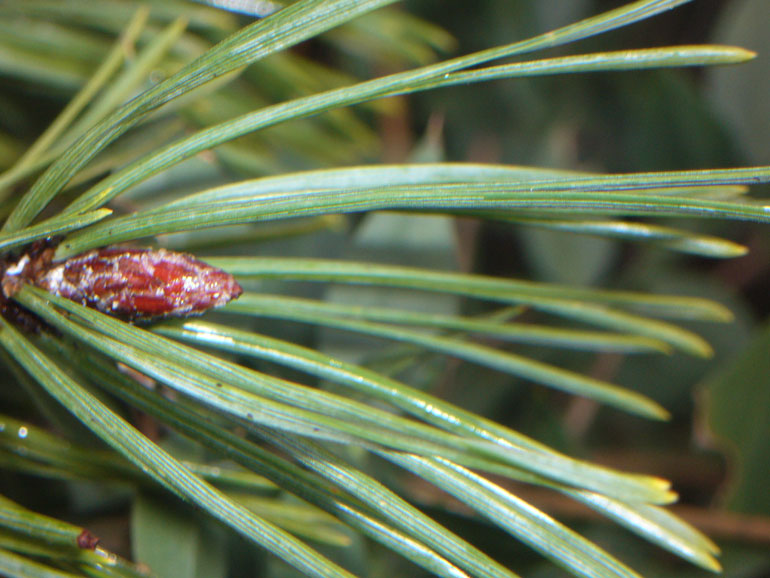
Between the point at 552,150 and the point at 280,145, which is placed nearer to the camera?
the point at 280,145

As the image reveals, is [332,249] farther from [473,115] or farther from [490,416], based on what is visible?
[473,115]

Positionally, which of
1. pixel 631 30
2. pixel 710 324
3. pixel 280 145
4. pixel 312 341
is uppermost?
pixel 631 30

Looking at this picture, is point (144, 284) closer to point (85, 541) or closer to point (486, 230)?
point (85, 541)

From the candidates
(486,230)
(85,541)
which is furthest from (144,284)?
(486,230)

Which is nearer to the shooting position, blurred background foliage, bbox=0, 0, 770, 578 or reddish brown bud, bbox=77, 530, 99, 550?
reddish brown bud, bbox=77, 530, 99, 550

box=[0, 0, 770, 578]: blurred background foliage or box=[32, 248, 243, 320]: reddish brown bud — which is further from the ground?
box=[0, 0, 770, 578]: blurred background foliage

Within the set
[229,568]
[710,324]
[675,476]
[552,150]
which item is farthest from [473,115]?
[229,568]

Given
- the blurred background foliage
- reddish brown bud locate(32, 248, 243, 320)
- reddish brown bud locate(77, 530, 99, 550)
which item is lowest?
reddish brown bud locate(77, 530, 99, 550)
